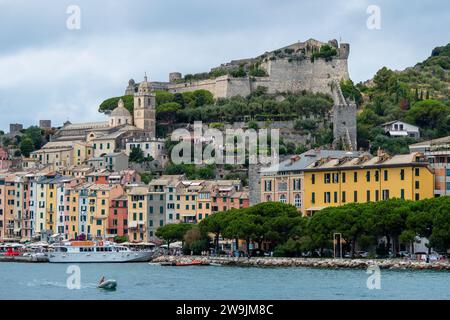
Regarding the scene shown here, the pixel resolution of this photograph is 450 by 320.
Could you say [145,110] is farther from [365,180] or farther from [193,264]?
[365,180]

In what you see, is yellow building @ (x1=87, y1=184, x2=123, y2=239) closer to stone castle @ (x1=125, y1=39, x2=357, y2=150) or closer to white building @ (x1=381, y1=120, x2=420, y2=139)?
white building @ (x1=381, y1=120, x2=420, y2=139)

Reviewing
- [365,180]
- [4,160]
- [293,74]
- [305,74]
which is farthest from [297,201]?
[4,160]

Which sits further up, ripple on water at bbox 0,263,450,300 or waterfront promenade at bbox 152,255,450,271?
waterfront promenade at bbox 152,255,450,271

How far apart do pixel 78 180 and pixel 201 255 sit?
2126 centimetres

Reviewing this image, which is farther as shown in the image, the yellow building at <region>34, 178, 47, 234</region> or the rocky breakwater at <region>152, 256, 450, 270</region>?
the yellow building at <region>34, 178, 47, 234</region>

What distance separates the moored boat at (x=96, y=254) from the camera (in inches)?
3317

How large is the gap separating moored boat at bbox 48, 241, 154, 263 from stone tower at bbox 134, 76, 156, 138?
1384 inches

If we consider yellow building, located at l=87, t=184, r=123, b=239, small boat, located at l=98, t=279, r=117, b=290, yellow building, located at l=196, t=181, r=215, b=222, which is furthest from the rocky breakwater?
small boat, located at l=98, t=279, r=117, b=290

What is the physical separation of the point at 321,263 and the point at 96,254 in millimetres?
19318

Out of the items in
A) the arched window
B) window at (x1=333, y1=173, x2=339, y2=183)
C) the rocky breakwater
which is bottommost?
the rocky breakwater

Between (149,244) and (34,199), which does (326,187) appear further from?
(34,199)

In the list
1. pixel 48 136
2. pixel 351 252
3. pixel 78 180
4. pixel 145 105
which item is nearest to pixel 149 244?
pixel 78 180

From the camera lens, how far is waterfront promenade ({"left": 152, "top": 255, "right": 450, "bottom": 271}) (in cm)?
6625
